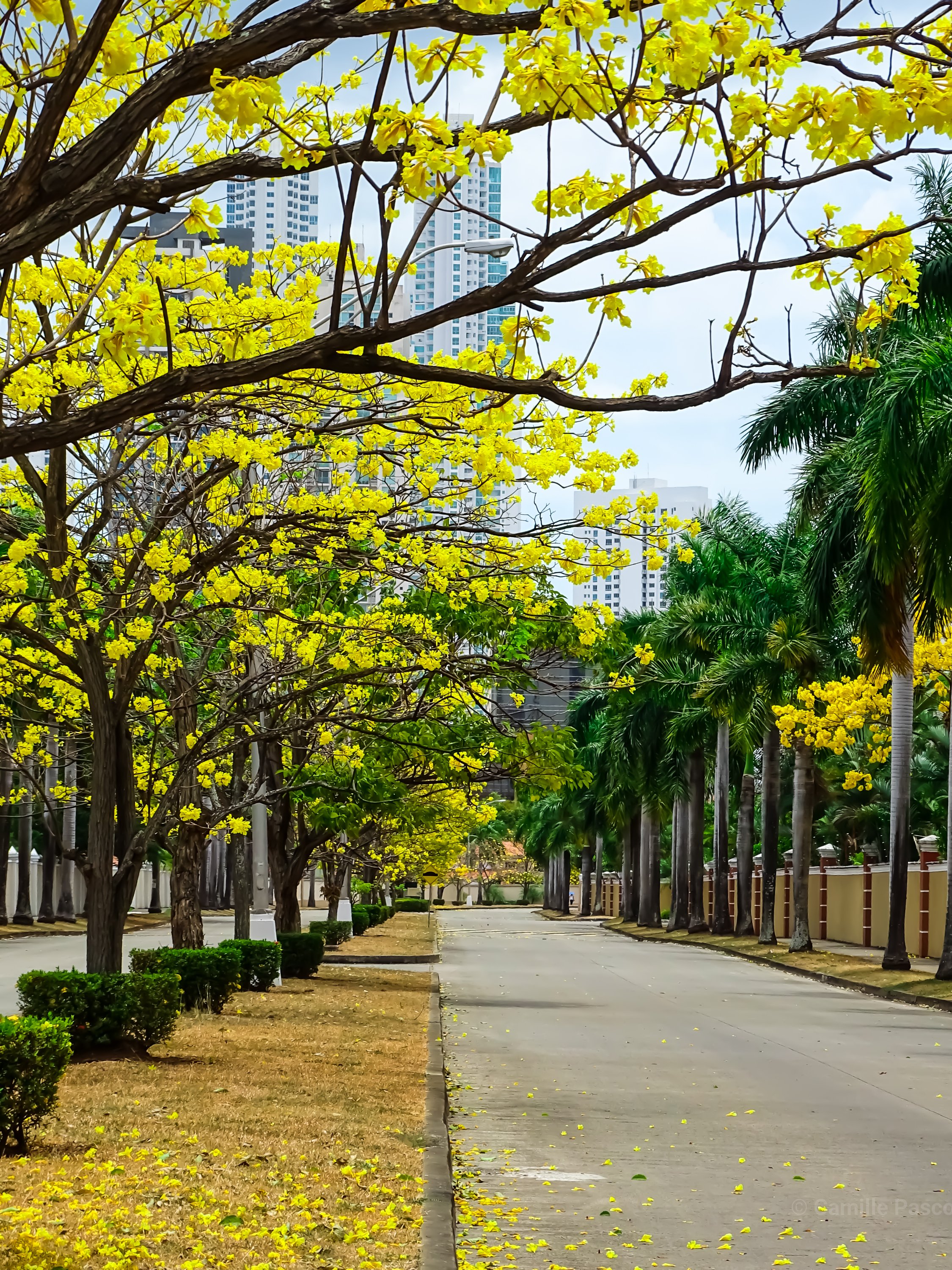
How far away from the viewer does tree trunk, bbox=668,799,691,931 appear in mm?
54594

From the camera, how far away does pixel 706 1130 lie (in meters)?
10.1

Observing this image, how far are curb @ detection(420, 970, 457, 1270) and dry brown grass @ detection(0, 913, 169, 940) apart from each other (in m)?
27.4

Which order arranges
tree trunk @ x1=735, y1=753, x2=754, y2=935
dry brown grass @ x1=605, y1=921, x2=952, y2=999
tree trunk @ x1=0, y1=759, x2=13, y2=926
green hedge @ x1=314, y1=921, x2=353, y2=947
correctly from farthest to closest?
1. tree trunk @ x1=0, y1=759, x2=13, y2=926
2. tree trunk @ x1=735, y1=753, x2=754, y2=935
3. green hedge @ x1=314, y1=921, x2=353, y2=947
4. dry brown grass @ x1=605, y1=921, x2=952, y2=999

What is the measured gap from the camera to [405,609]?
56.3ft

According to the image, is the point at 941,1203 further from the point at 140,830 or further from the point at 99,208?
the point at 140,830

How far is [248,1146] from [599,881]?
3350 inches

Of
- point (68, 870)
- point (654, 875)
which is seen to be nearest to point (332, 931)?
point (68, 870)

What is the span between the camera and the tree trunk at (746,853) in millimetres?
42406

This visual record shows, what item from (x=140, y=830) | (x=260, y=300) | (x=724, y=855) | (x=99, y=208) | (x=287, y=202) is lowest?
(x=724, y=855)

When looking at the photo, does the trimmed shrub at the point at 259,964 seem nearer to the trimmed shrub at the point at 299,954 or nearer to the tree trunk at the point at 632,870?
the trimmed shrub at the point at 299,954

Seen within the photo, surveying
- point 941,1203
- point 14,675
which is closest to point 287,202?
point 14,675

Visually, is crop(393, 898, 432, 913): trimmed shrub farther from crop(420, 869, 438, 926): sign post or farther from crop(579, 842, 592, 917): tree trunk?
crop(420, 869, 438, 926): sign post

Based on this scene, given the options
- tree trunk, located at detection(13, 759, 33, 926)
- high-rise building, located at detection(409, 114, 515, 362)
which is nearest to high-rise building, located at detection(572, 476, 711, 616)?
high-rise building, located at detection(409, 114, 515, 362)

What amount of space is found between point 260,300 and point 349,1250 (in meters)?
5.84
